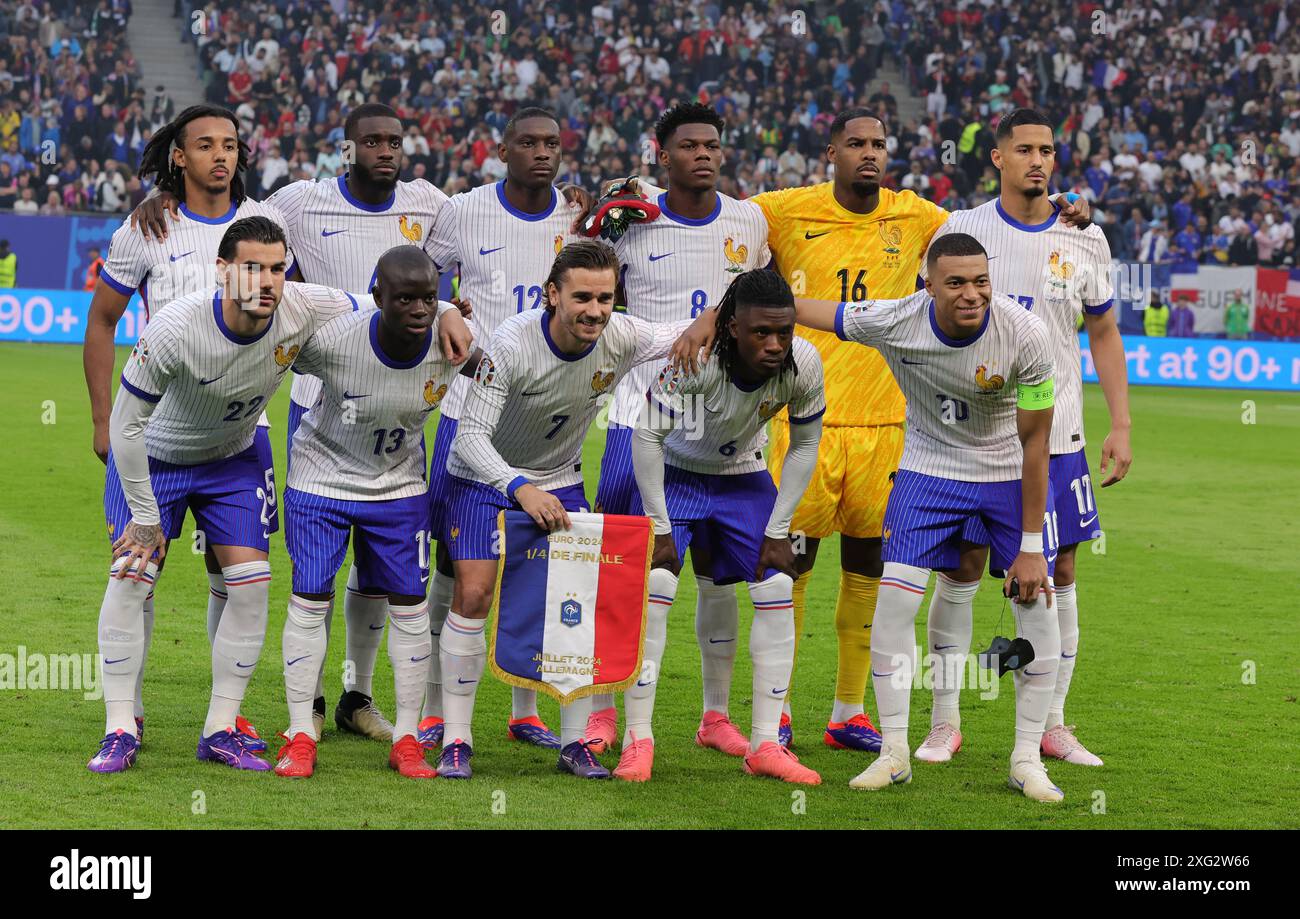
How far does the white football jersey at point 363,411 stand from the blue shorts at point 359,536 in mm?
47

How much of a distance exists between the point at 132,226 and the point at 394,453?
55.1 inches

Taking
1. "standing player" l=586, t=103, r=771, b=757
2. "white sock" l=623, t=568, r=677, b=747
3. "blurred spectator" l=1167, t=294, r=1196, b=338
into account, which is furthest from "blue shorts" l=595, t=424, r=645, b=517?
"blurred spectator" l=1167, t=294, r=1196, b=338

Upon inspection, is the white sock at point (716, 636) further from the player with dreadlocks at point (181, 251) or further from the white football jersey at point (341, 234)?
the white football jersey at point (341, 234)

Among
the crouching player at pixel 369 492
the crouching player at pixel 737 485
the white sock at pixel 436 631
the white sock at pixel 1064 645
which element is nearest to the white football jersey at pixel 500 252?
the crouching player at pixel 369 492

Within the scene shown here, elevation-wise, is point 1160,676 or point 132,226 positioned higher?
point 132,226

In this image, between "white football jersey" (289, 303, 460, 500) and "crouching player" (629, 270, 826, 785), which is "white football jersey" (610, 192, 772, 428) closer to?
"crouching player" (629, 270, 826, 785)

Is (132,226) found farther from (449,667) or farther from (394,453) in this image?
(449,667)

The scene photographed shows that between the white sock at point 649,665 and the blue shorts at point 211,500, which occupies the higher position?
the blue shorts at point 211,500

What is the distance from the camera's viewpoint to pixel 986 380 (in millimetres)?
5969

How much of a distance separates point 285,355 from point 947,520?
8.51ft

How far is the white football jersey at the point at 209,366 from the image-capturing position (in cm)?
575

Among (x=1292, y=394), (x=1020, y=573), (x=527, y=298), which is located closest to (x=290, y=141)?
(x=1292, y=394)

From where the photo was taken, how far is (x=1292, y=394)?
24.1 m
